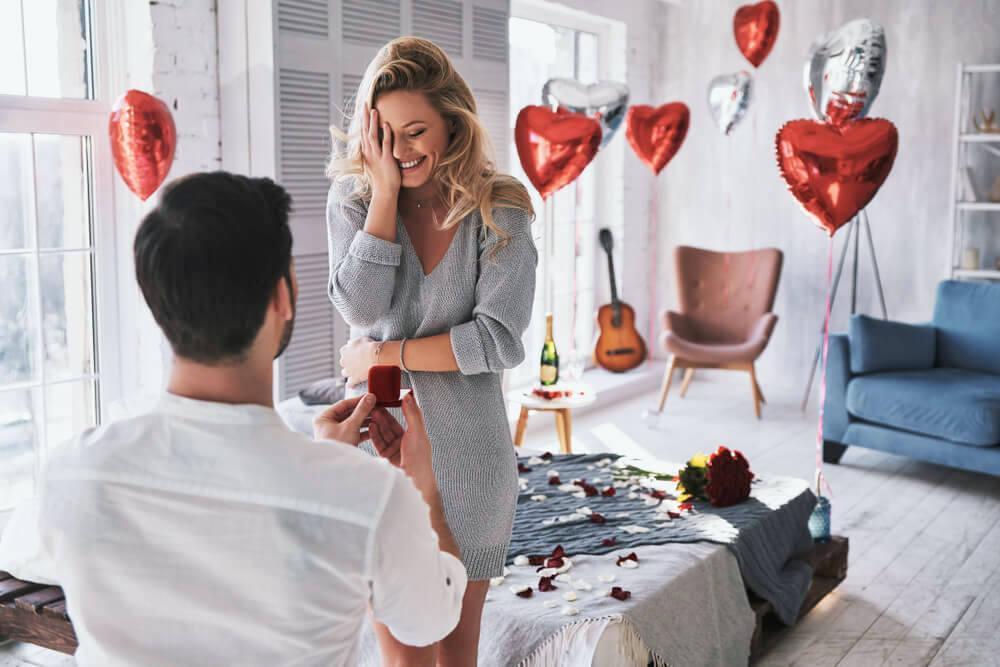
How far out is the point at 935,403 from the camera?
4566 mm

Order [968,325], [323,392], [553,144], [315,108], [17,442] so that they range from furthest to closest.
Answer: [968,325]
[553,144]
[315,108]
[323,392]
[17,442]

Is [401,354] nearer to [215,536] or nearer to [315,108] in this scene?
[215,536]

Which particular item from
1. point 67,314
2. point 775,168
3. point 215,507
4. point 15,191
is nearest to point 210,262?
point 215,507

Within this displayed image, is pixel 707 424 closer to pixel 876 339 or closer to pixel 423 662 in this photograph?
pixel 876 339

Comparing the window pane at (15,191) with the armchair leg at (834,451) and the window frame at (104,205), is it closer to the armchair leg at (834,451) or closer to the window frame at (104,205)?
the window frame at (104,205)

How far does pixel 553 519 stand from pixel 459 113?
1586mm

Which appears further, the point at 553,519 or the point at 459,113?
the point at 553,519

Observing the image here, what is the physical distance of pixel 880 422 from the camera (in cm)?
480

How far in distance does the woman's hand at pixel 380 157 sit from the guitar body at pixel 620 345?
15.6ft

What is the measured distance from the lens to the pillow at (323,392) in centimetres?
391

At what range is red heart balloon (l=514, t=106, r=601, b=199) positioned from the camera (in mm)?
4199

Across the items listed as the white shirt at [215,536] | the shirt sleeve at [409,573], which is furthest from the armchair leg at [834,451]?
the white shirt at [215,536]

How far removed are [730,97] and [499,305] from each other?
4.55 m

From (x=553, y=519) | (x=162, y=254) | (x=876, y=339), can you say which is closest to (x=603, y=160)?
(x=876, y=339)
